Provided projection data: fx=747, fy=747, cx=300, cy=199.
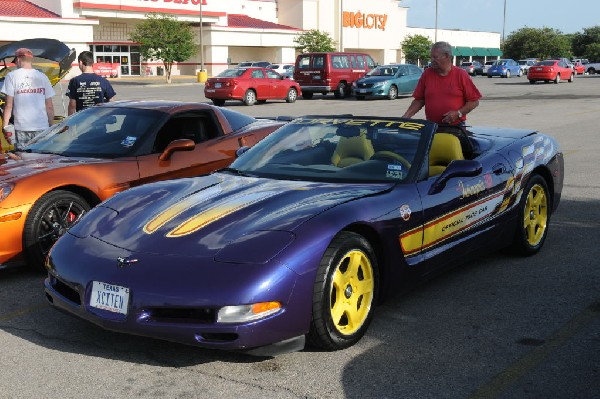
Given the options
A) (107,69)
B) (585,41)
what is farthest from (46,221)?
(585,41)

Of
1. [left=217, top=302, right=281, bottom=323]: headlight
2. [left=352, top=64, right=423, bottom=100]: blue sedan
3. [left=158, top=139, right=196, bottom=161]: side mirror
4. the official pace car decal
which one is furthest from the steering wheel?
[left=352, top=64, right=423, bottom=100]: blue sedan

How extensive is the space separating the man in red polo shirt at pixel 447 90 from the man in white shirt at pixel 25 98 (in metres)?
3.97

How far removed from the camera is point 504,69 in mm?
58406

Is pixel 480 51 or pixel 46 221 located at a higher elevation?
pixel 480 51

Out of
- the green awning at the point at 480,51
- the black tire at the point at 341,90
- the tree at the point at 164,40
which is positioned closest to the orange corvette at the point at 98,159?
the black tire at the point at 341,90

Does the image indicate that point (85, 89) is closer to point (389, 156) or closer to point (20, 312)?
point (20, 312)

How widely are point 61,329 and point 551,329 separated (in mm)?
2952

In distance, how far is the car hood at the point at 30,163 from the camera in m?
5.83

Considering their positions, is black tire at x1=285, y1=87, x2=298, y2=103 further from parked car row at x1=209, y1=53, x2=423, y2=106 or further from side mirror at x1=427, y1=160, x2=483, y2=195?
side mirror at x1=427, y1=160, x2=483, y2=195

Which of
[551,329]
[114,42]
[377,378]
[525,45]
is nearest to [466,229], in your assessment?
[551,329]

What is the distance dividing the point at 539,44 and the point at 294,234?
10656 cm

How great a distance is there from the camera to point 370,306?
4312 mm

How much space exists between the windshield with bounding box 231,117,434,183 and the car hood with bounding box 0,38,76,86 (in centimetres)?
805

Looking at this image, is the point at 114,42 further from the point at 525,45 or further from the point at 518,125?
the point at 525,45
